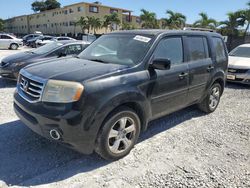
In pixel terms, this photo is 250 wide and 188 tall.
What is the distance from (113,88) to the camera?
3.14m

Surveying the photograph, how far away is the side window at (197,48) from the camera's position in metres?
4.58

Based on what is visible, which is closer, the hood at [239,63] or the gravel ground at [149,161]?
the gravel ground at [149,161]

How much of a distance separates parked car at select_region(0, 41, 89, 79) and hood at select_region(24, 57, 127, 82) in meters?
3.42

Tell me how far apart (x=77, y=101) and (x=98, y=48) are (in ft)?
5.85

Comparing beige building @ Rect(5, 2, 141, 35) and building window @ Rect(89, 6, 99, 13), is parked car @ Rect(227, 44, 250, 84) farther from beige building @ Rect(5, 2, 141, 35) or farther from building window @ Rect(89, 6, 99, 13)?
building window @ Rect(89, 6, 99, 13)

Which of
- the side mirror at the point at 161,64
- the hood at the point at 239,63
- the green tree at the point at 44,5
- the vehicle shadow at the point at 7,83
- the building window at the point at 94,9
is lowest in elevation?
the vehicle shadow at the point at 7,83

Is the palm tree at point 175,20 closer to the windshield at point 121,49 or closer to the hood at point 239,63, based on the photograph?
the hood at point 239,63

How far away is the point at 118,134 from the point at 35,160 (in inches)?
47.3

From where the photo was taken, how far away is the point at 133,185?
9.71ft

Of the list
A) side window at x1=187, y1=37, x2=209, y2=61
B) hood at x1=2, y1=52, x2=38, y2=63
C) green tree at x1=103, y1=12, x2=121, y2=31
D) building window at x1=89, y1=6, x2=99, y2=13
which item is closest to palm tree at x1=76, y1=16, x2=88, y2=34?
green tree at x1=103, y1=12, x2=121, y2=31

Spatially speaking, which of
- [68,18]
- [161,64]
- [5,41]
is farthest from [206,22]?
[68,18]

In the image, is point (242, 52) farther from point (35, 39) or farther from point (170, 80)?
point (35, 39)

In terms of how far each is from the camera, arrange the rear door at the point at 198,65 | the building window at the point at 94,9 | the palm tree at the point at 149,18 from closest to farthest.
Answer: the rear door at the point at 198,65
the palm tree at the point at 149,18
the building window at the point at 94,9

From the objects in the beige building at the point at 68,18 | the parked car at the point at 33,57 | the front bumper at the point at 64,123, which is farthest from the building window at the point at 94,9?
the front bumper at the point at 64,123
